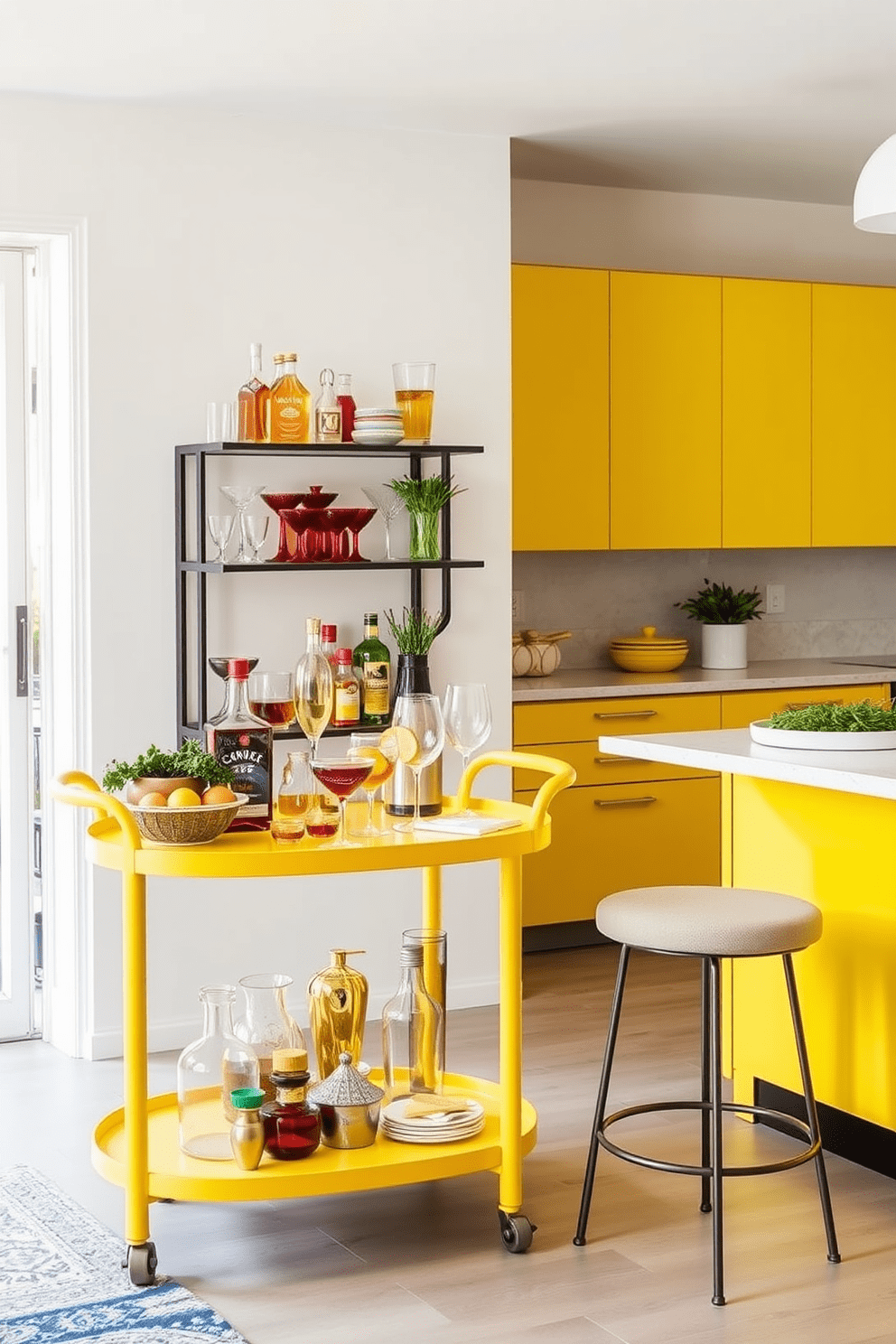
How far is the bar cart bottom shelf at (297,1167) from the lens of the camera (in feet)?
9.36

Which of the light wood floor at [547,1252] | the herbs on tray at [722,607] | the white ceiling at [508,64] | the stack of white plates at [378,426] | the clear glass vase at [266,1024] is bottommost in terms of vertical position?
the light wood floor at [547,1252]

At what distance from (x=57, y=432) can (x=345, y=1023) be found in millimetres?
1971

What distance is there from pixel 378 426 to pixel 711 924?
75.2 inches

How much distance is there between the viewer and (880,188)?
131 inches

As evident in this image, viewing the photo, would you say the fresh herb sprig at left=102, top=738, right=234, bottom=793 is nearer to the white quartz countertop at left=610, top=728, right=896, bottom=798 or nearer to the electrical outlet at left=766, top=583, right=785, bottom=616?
the white quartz countertop at left=610, top=728, right=896, bottom=798

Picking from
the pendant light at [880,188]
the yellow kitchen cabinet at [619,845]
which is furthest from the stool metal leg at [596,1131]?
the yellow kitchen cabinet at [619,845]

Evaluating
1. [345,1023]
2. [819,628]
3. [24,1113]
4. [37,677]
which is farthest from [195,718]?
[819,628]

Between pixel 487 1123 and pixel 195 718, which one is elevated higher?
pixel 195 718

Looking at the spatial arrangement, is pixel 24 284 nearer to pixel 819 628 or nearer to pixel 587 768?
pixel 587 768

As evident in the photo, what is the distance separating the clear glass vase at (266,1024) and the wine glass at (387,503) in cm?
178

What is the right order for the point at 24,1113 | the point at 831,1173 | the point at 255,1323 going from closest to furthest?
the point at 255,1323
the point at 831,1173
the point at 24,1113

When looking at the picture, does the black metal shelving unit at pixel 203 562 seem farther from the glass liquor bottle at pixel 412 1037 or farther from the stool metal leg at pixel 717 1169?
the stool metal leg at pixel 717 1169

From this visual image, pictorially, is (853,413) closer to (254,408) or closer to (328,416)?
(328,416)

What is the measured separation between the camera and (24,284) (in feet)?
14.4
